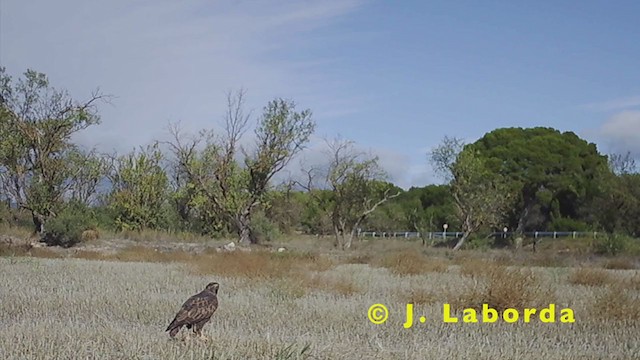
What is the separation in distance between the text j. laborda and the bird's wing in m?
3.15

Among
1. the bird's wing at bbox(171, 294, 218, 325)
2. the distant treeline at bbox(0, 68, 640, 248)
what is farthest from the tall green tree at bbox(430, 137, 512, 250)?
the bird's wing at bbox(171, 294, 218, 325)

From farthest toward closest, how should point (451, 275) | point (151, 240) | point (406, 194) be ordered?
point (406, 194), point (151, 240), point (451, 275)

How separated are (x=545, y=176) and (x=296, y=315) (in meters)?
38.1

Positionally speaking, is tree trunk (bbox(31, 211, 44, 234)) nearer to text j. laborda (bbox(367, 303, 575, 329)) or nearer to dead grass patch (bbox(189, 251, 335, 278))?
dead grass patch (bbox(189, 251, 335, 278))

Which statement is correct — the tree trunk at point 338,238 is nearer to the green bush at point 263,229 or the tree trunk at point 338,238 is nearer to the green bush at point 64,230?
the green bush at point 263,229

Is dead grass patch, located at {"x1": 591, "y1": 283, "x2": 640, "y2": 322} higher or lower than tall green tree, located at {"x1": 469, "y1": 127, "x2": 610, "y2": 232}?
lower

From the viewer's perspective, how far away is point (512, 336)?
852cm

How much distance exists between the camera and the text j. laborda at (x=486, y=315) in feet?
32.7

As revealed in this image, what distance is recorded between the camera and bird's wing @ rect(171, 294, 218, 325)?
7.03 m

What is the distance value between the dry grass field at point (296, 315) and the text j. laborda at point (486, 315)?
0.11 metres

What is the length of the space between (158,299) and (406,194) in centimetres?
5238

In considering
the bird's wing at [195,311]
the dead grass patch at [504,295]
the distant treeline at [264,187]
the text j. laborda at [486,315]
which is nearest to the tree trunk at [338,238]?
the distant treeline at [264,187]

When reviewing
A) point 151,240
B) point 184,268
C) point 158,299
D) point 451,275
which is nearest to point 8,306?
point 158,299

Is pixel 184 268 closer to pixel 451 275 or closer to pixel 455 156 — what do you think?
pixel 451 275
